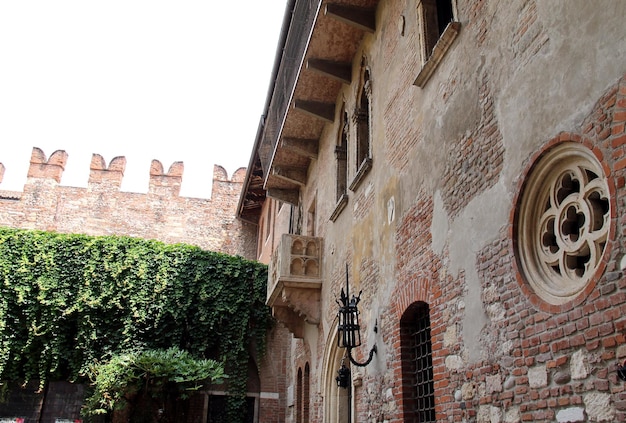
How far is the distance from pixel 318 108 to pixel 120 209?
1316cm

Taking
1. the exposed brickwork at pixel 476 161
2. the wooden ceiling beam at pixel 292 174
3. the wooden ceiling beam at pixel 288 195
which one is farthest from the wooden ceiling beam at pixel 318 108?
the exposed brickwork at pixel 476 161

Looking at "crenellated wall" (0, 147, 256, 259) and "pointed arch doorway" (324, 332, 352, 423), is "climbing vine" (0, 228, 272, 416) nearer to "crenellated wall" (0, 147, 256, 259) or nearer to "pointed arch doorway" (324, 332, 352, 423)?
"pointed arch doorway" (324, 332, 352, 423)

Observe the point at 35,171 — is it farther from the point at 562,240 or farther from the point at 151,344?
the point at 562,240

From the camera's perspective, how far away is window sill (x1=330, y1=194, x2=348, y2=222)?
902 cm

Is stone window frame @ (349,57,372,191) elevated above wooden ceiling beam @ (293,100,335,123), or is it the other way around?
A: wooden ceiling beam @ (293,100,335,123)

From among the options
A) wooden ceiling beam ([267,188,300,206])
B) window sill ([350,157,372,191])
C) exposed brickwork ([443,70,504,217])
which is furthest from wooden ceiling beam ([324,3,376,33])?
wooden ceiling beam ([267,188,300,206])

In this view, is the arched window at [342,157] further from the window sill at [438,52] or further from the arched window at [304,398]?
the arched window at [304,398]

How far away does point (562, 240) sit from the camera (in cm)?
386

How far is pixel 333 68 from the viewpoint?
9.60 m

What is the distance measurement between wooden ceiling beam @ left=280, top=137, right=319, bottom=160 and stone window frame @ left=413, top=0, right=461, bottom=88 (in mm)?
5096

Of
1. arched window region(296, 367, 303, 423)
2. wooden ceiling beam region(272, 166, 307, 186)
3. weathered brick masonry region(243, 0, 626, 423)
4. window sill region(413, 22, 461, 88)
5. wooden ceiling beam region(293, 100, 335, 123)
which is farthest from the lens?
wooden ceiling beam region(272, 166, 307, 186)

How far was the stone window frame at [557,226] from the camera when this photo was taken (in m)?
3.47

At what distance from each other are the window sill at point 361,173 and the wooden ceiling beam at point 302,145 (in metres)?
3.05

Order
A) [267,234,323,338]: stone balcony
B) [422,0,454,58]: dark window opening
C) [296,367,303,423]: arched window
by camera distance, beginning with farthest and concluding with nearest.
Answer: [296,367,303,423]: arched window, [267,234,323,338]: stone balcony, [422,0,454,58]: dark window opening
